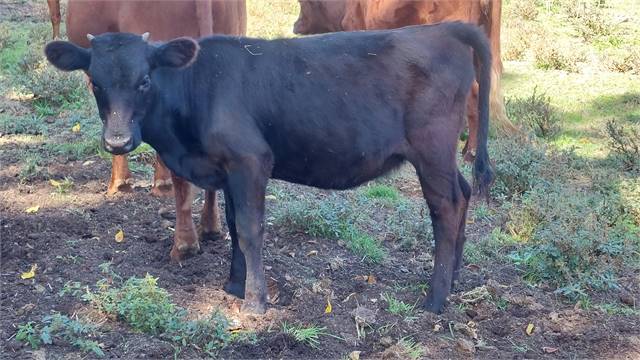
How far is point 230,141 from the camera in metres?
4.96

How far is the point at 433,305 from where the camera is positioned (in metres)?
5.37

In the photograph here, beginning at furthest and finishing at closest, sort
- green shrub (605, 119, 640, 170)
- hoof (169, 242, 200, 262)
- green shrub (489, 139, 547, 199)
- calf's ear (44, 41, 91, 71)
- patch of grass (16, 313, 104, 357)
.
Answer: green shrub (605, 119, 640, 170), green shrub (489, 139, 547, 199), hoof (169, 242, 200, 262), calf's ear (44, 41, 91, 71), patch of grass (16, 313, 104, 357)

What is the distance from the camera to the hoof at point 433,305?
534 cm

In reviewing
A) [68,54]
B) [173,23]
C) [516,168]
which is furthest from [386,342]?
[516,168]

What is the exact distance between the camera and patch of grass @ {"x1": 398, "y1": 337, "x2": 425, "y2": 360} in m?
4.67

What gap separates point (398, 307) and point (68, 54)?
238 centimetres

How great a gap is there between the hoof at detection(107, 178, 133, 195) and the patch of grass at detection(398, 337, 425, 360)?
3035 millimetres

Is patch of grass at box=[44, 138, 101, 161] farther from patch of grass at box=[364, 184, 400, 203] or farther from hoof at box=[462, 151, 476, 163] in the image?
hoof at box=[462, 151, 476, 163]

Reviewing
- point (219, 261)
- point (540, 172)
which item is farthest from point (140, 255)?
A: point (540, 172)

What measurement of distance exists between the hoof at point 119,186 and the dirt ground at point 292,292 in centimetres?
9

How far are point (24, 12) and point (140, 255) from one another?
1024cm

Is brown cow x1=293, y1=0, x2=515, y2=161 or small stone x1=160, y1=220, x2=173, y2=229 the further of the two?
brown cow x1=293, y1=0, x2=515, y2=161

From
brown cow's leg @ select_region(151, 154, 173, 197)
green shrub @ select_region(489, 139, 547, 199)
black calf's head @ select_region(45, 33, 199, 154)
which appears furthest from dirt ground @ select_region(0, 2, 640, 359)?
black calf's head @ select_region(45, 33, 199, 154)

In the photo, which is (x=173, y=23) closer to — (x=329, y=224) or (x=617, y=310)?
(x=329, y=224)
